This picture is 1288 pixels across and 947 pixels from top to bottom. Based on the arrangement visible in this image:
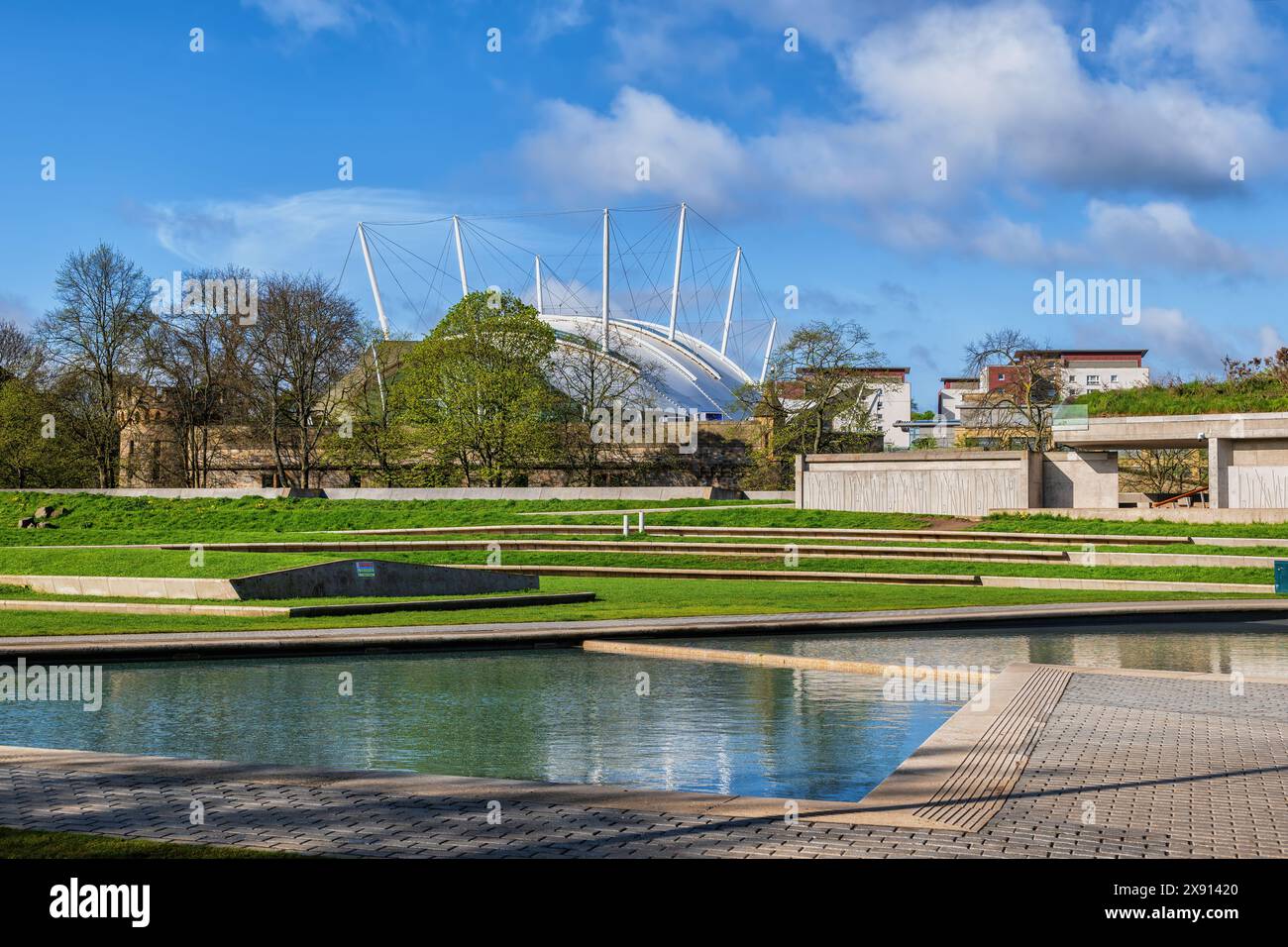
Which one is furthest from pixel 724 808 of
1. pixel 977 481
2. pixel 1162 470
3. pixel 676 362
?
pixel 676 362

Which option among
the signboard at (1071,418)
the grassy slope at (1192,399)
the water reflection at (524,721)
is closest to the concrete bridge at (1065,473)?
the signboard at (1071,418)

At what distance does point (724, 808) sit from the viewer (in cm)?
767

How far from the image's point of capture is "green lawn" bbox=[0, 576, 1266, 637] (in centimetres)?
1889

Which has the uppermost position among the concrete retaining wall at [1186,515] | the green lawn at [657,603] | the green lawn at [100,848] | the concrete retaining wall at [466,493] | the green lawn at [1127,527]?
the concrete retaining wall at [466,493]

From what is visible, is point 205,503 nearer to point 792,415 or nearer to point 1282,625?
point 792,415

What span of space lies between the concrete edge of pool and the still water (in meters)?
0.35

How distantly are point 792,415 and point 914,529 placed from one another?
25.1 m

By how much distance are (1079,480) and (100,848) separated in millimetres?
40086

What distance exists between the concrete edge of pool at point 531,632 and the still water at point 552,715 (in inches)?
13.7

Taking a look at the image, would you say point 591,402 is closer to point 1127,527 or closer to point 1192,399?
point 1192,399

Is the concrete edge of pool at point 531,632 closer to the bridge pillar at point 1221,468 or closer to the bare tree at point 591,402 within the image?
the bridge pillar at point 1221,468

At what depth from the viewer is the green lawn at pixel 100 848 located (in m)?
6.53

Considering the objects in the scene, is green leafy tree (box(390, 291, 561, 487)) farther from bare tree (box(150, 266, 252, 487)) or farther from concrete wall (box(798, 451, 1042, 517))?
concrete wall (box(798, 451, 1042, 517))
